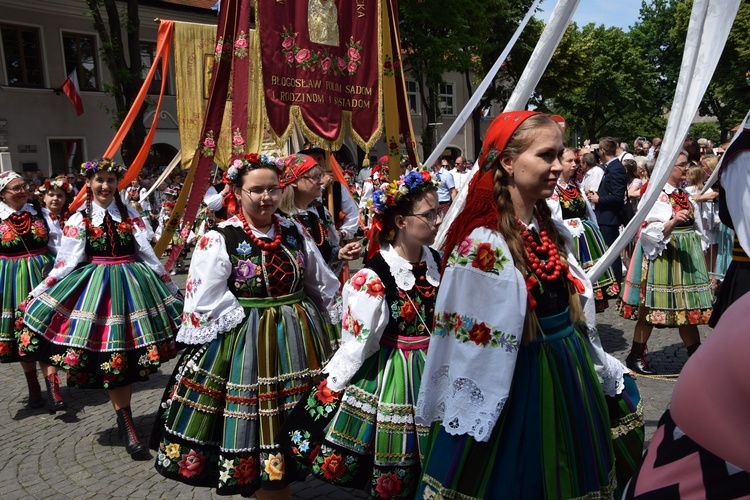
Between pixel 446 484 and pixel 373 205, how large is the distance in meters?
→ 1.42

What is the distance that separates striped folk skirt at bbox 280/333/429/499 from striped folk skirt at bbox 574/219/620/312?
372 centimetres

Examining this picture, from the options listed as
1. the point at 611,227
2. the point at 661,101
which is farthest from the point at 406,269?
the point at 661,101

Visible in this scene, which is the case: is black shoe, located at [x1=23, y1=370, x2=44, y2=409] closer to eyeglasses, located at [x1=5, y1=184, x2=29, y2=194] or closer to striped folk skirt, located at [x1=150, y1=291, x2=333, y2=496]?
eyeglasses, located at [x1=5, y1=184, x2=29, y2=194]

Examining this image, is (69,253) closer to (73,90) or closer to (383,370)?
(383,370)

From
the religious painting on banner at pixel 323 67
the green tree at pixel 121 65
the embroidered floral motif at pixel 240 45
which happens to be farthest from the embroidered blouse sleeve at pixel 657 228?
the green tree at pixel 121 65

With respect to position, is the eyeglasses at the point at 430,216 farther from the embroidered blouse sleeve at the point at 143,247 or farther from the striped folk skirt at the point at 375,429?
the embroidered blouse sleeve at the point at 143,247

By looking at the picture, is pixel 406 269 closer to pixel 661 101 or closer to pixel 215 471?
pixel 215 471

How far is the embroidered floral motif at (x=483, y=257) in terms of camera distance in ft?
7.14

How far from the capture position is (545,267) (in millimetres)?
2363

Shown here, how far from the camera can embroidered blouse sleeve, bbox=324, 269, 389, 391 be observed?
114 inches

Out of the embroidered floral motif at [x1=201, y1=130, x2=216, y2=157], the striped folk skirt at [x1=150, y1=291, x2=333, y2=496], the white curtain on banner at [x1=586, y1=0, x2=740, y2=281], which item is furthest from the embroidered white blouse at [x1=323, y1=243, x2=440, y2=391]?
the embroidered floral motif at [x1=201, y1=130, x2=216, y2=157]

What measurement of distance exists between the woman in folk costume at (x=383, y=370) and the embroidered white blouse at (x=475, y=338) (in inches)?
23.2

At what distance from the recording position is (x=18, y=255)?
6.02m

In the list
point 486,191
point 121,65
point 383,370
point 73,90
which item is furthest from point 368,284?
point 73,90
